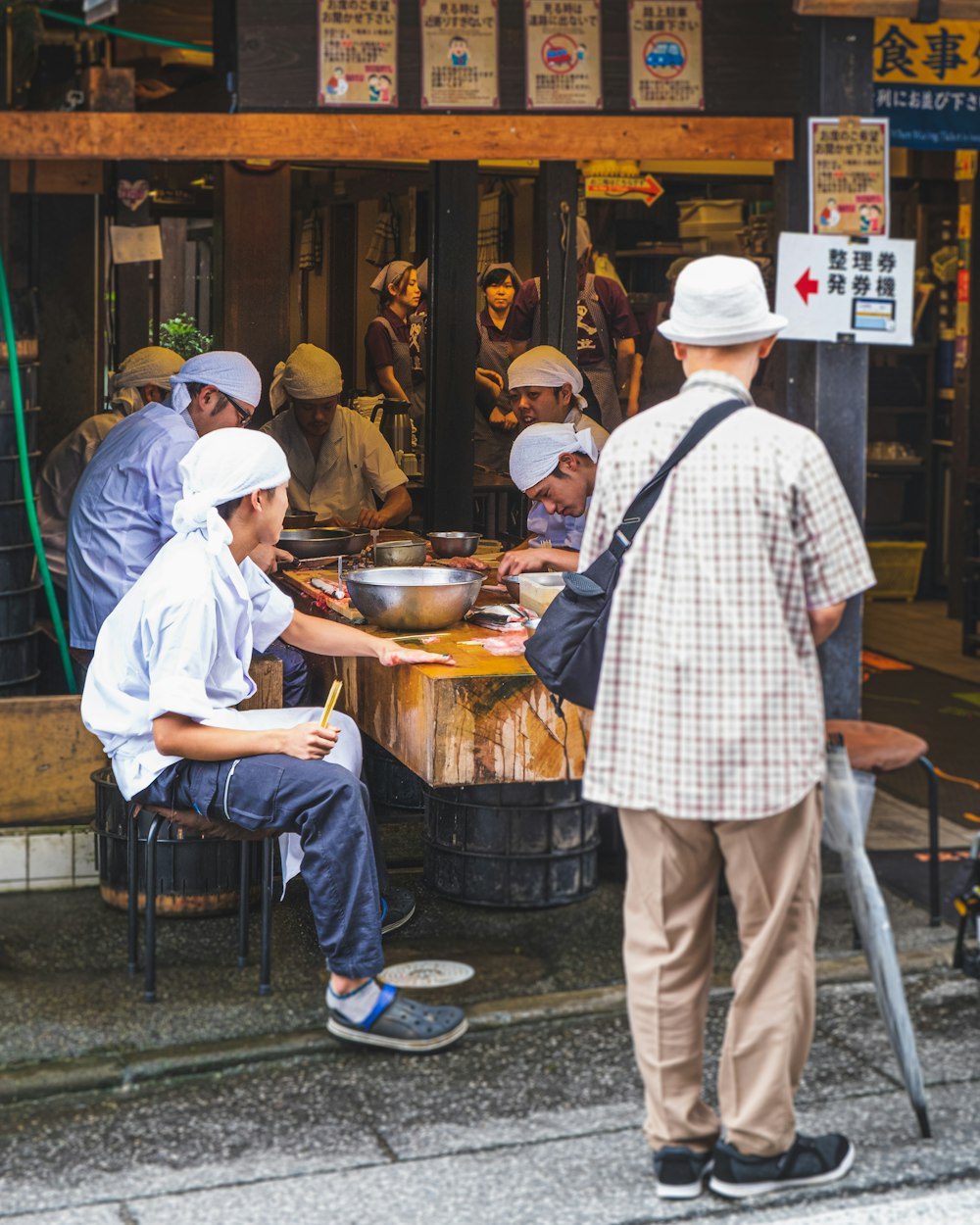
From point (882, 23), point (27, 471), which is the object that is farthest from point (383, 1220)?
point (882, 23)

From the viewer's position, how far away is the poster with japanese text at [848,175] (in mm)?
5770

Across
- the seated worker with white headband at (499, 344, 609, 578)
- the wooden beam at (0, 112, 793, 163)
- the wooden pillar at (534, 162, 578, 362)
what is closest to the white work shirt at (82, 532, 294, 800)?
the wooden beam at (0, 112, 793, 163)

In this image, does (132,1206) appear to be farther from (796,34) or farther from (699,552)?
(796,34)

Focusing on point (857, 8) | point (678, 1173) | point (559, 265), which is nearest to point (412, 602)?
point (678, 1173)

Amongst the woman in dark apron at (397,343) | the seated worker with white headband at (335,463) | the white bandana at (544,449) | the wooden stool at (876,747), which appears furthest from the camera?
the woman in dark apron at (397,343)

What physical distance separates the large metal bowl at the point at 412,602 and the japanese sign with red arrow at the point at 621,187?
6834mm

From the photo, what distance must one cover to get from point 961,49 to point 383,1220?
7.40 m

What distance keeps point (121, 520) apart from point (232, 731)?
1.77 meters

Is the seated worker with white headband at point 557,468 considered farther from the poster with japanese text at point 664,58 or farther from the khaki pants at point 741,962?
the khaki pants at point 741,962

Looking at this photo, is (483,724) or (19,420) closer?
(483,724)

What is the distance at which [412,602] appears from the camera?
5.66 m

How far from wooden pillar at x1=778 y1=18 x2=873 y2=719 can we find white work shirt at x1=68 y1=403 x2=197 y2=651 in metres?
2.39

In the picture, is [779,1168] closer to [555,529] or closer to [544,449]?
[544,449]

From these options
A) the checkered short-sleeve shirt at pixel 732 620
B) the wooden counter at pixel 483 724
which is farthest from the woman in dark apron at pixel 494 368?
the checkered short-sleeve shirt at pixel 732 620
